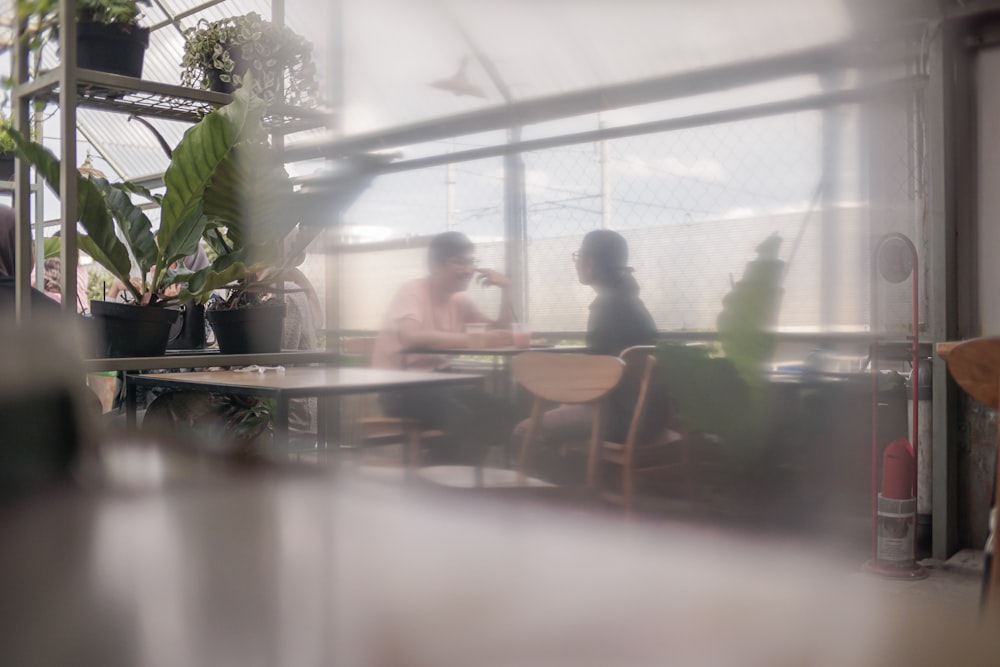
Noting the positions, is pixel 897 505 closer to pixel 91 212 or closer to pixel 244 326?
pixel 244 326

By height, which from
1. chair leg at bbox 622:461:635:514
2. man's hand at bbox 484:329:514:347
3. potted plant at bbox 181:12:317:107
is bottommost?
chair leg at bbox 622:461:635:514

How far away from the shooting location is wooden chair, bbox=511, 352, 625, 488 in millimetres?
611

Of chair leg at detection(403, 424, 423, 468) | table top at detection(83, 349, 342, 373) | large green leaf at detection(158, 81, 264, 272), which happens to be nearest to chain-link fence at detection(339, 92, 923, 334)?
chair leg at detection(403, 424, 423, 468)

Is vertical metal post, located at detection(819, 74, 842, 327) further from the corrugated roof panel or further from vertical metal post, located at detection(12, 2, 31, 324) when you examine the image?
the corrugated roof panel

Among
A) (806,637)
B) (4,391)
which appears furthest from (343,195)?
(806,637)

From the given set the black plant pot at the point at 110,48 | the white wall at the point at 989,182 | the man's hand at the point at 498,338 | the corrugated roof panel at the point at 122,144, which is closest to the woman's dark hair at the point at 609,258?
the man's hand at the point at 498,338

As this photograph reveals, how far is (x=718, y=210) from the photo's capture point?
0.56 meters

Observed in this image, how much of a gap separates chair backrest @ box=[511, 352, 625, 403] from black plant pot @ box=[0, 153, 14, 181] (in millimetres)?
2263

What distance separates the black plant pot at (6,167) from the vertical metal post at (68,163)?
1.49m

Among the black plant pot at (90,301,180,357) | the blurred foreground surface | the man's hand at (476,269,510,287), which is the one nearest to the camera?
the blurred foreground surface

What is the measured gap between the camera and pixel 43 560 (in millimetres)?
422

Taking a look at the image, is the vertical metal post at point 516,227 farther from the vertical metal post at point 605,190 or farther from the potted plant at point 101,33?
the potted plant at point 101,33

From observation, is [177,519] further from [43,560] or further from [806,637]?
[806,637]

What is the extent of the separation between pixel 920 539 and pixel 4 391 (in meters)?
1.82
